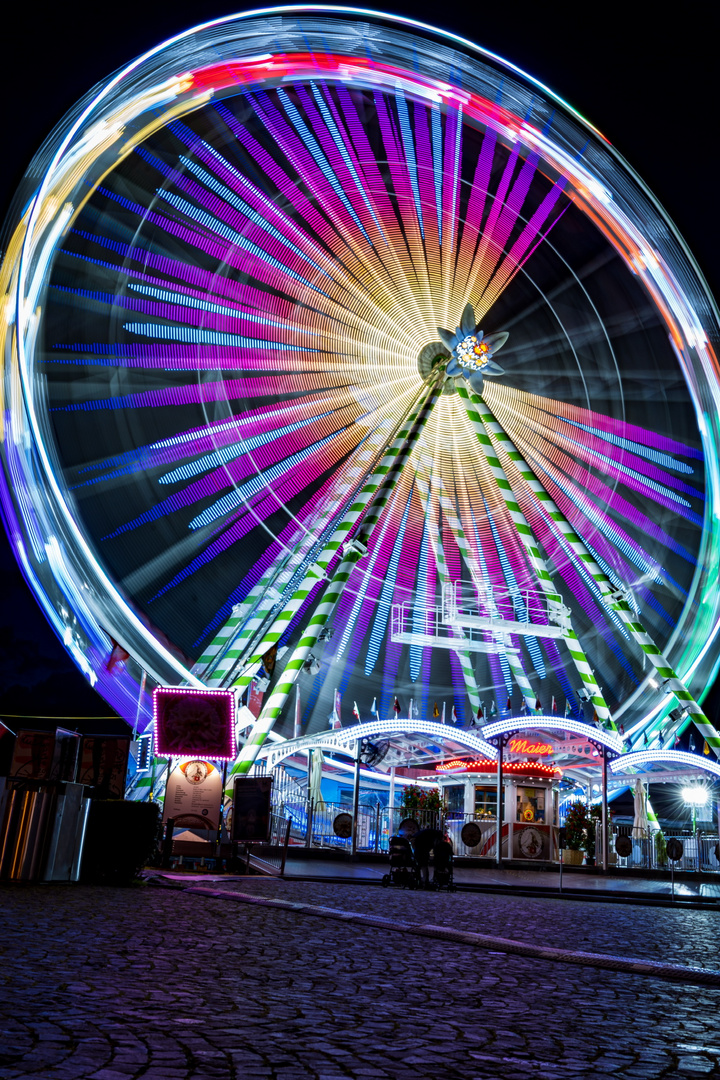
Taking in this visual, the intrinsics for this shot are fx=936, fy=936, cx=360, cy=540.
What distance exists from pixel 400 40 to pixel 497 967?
20.2 m

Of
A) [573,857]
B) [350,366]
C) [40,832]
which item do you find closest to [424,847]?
[40,832]

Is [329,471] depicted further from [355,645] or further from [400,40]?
[400,40]

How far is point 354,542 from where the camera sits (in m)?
22.9

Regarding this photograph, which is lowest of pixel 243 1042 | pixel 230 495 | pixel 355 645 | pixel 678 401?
pixel 243 1042

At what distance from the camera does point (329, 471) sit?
25.6 meters

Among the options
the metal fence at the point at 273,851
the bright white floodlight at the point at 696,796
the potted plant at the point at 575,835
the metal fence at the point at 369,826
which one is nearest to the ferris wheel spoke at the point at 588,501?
the potted plant at the point at 575,835

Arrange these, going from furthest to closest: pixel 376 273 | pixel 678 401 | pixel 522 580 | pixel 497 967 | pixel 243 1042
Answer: pixel 522 580 → pixel 678 401 → pixel 376 273 → pixel 497 967 → pixel 243 1042

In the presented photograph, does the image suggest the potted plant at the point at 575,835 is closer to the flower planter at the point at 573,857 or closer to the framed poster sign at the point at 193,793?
the flower planter at the point at 573,857

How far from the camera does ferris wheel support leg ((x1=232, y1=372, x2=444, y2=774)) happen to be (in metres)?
20.8

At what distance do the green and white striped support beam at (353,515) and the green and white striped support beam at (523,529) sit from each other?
4.39 feet

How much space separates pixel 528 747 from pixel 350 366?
36.3 ft

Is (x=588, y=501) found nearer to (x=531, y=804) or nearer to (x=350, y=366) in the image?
(x=350, y=366)

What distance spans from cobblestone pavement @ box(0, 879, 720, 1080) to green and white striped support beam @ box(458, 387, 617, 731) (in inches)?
742

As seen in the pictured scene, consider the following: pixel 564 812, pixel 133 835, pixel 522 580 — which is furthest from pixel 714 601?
pixel 133 835
